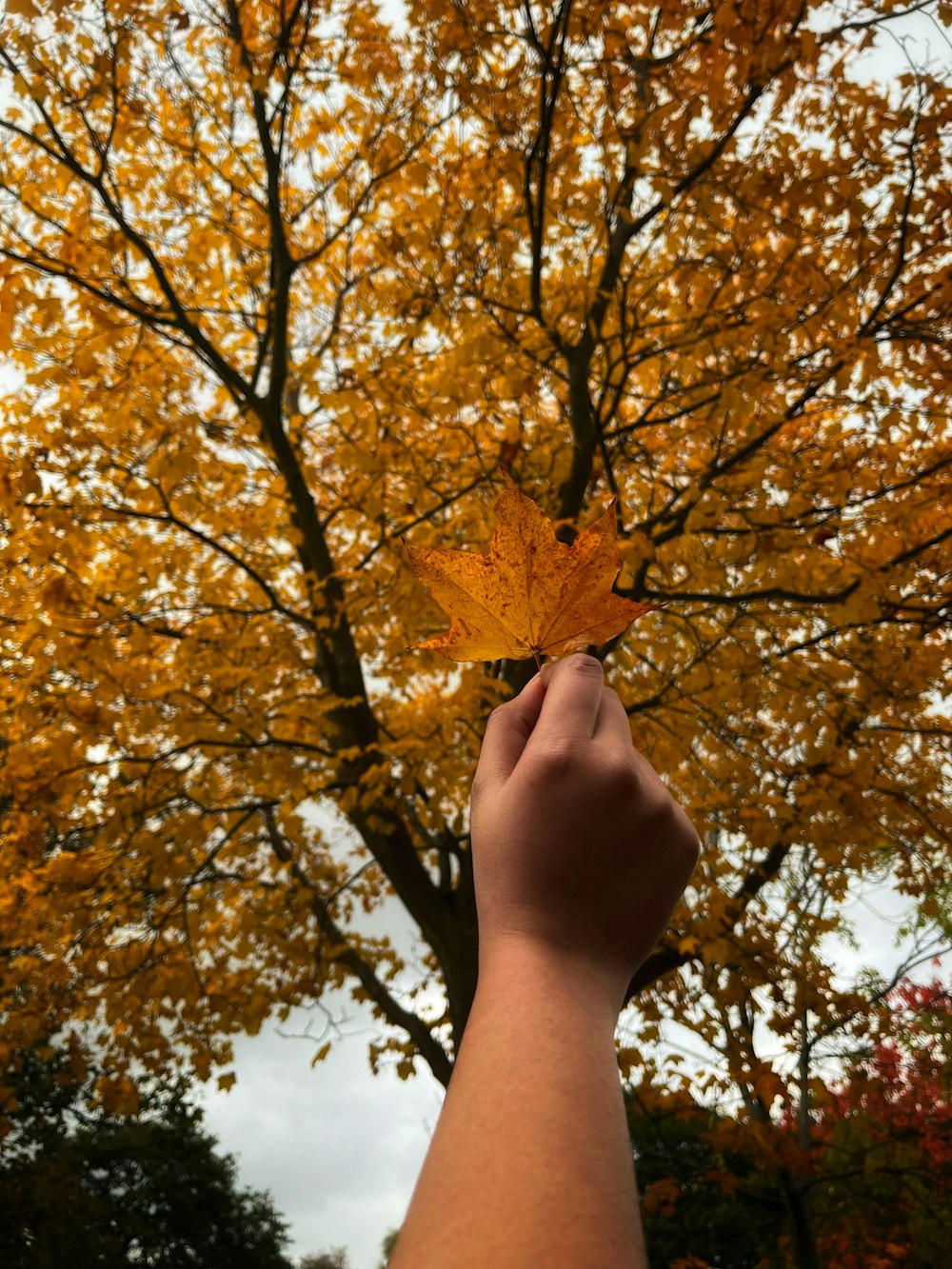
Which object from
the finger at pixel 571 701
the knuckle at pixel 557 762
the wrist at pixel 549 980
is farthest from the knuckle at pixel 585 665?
the wrist at pixel 549 980

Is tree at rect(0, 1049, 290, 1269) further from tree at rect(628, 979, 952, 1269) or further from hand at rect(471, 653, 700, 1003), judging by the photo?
hand at rect(471, 653, 700, 1003)

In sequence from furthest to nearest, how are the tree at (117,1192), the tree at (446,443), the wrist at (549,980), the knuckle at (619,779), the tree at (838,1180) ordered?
the tree at (117,1192), the tree at (838,1180), the tree at (446,443), the knuckle at (619,779), the wrist at (549,980)

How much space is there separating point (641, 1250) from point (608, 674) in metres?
4.56

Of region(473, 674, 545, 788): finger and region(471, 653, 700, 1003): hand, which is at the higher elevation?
region(473, 674, 545, 788): finger

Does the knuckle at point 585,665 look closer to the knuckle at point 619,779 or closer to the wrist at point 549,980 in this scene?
the knuckle at point 619,779

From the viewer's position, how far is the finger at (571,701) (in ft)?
2.88

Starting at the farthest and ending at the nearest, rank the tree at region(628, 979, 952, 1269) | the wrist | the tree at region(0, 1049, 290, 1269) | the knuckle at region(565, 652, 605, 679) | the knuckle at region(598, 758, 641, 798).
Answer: the tree at region(0, 1049, 290, 1269) → the tree at region(628, 979, 952, 1269) → the knuckle at region(565, 652, 605, 679) → the knuckle at region(598, 758, 641, 798) → the wrist

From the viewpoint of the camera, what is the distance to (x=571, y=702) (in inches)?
35.6

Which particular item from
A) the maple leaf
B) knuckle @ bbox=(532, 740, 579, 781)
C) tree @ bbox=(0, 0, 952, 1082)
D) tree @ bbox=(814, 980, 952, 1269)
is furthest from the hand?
tree @ bbox=(814, 980, 952, 1269)

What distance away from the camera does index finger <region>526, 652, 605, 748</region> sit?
2.88 feet

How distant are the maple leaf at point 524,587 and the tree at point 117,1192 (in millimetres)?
12206

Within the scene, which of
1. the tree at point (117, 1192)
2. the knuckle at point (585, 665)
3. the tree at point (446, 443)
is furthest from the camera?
the tree at point (117, 1192)

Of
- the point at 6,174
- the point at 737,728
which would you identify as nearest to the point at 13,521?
the point at 6,174

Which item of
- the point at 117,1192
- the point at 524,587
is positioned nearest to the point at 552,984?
the point at 524,587
